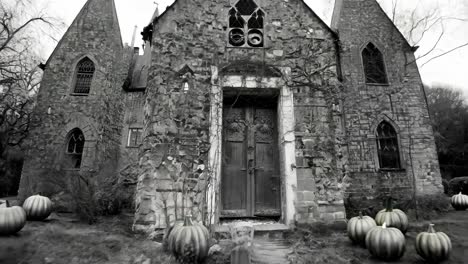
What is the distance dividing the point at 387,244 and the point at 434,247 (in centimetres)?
64

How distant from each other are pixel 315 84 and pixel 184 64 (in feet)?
9.73

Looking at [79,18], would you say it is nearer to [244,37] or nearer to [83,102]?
[83,102]

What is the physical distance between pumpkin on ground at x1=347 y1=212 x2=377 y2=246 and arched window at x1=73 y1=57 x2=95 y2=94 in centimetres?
1193

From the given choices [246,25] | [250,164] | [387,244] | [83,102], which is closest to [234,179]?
[250,164]

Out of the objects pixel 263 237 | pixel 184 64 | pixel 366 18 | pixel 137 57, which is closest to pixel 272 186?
pixel 263 237

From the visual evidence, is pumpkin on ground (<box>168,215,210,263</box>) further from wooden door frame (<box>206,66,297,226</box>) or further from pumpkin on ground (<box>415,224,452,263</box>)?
pumpkin on ground (<box>415,224,452,263</box>)

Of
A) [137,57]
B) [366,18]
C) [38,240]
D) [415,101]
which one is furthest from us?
[137,57]

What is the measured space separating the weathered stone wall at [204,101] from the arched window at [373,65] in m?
6.67

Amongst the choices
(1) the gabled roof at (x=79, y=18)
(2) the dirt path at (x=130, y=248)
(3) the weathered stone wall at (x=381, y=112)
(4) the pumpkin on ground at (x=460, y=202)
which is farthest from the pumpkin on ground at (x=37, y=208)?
(4) the pumpkin on ground at (x=460, y=202)

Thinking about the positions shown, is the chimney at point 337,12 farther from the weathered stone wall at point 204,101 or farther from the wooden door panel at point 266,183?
the wooden door panel at point 266,183

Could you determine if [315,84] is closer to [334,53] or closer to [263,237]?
[334,53]

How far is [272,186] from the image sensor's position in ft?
18.2

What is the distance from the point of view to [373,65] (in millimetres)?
11562

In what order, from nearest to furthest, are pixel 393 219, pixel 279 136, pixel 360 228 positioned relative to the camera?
1. pixel 360 228
2. pixel 393 219
3. pixel 279 136
